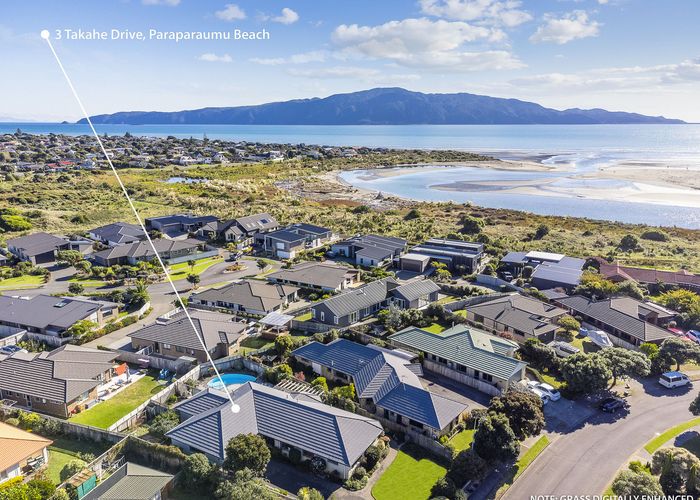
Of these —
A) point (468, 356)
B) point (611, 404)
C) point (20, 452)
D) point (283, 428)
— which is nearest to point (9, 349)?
point (20, 452)

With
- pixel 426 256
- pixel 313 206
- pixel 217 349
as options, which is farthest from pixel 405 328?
pixel 313 206

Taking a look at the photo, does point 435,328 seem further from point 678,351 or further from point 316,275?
point 678,351

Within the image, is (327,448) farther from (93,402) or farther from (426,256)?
(426,256)

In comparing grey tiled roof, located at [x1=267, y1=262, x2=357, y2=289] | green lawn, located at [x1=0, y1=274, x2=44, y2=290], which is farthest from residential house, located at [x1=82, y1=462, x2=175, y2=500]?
green lawn, located at [x1=0, y1=274, x2=44, y2=290]

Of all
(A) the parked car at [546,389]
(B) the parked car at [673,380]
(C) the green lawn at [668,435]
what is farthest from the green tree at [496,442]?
(B) the parked car at [673,380]

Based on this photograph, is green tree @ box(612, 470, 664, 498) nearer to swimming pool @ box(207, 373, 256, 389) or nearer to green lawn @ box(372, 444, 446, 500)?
green lawn @ box(372, 444, 446, 500)
